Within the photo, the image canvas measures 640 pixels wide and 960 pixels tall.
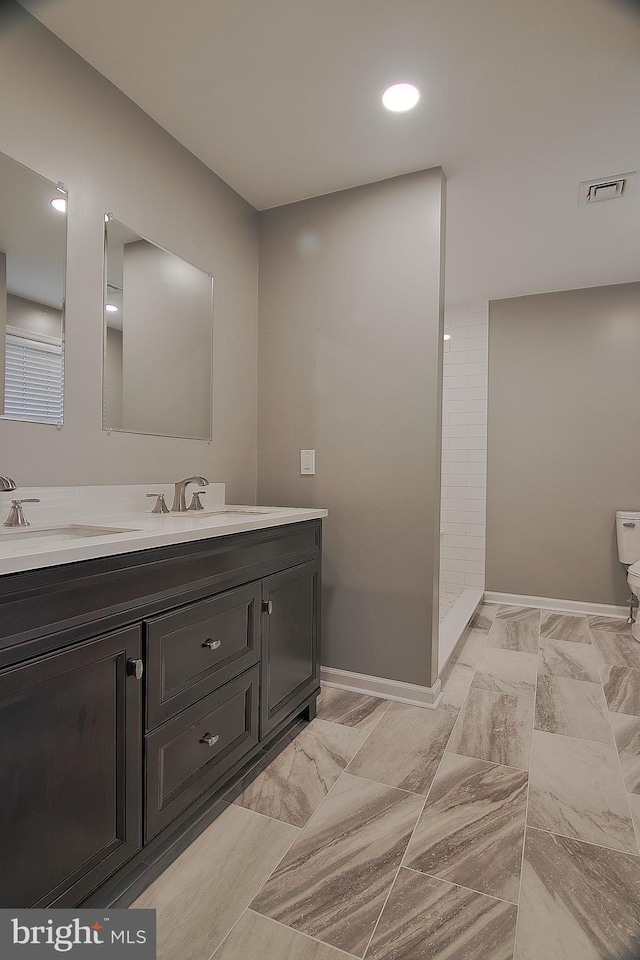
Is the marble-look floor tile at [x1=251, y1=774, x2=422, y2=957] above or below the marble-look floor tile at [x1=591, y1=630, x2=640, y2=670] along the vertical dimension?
below

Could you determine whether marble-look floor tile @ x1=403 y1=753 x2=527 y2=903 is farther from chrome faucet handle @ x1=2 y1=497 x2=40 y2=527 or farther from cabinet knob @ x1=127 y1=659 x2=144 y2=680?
chrome faucet handle @ x1=2 y1=497 x2=40 y2=527

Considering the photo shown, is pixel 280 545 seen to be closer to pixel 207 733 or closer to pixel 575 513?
pixel 207 733

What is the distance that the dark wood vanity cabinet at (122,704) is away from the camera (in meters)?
0.97

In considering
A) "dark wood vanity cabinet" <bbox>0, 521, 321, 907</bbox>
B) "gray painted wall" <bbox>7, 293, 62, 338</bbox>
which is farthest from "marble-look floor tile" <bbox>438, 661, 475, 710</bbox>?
"gray painted wall" <bbox>7, 293, 62, 338</bbox>

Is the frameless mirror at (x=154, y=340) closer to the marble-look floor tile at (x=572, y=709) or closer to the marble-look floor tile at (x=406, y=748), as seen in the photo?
the marble-look floor tile at (x=406, y=748)

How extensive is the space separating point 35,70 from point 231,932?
2443mm

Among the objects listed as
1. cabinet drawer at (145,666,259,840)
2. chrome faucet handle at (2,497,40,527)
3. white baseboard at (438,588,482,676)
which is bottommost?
white baseboard at (438,588,482,676)

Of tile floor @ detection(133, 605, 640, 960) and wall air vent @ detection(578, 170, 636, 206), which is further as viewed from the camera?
wall air vent @ detection(578, 170, 636, 206)

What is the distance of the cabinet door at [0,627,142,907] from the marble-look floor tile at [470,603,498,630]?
2857 mm

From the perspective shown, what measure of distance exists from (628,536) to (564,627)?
32.0 inches

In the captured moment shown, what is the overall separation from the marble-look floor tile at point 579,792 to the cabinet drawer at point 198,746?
0.94 m

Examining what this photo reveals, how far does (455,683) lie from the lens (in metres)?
2.61

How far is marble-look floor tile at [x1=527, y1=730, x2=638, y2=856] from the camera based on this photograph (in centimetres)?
153

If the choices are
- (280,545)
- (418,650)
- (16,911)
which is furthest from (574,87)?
(16,911)
